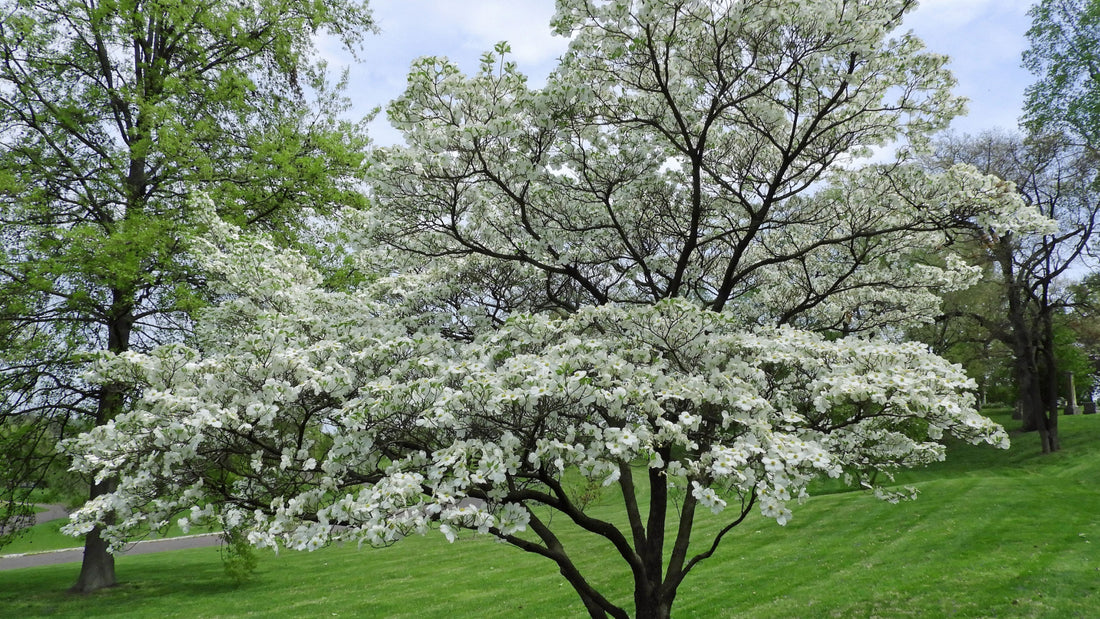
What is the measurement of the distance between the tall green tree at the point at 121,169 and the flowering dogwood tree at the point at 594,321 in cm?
547

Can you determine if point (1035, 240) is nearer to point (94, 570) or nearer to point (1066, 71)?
point (1066, 71)

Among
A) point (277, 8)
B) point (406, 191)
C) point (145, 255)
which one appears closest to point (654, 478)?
point (406, 191)

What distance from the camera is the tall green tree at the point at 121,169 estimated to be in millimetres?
12938

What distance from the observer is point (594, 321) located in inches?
243

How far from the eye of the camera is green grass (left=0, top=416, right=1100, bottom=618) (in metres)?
10.8

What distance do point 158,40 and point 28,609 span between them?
43.5ft

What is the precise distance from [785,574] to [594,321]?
384 inches

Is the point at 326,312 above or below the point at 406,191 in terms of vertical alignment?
below

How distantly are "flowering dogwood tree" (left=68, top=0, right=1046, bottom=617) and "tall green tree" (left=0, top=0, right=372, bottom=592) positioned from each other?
5.47 meters

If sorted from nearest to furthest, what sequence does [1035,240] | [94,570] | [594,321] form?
[594,321] → [94,570] → [1035,240]

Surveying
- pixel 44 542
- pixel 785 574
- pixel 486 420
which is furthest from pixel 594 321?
pixel 44 542

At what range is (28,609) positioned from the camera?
1377cm

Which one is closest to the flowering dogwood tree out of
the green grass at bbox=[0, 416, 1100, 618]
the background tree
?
the green grass at bbox=[0, 416, 1100, 618]

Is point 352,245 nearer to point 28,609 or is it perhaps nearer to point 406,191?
point 406,191
